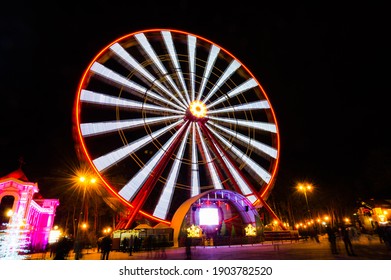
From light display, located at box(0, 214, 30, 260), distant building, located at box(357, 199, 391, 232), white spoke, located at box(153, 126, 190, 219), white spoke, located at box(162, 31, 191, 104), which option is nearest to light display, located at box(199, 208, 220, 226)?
white spoke, located at box(153, 126, 190, 219)

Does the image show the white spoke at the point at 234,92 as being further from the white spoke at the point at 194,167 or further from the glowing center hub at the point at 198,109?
the white spoke at the point at 194,167

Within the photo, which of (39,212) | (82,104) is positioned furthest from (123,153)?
(39,212)

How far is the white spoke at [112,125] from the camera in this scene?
1141 centimetres

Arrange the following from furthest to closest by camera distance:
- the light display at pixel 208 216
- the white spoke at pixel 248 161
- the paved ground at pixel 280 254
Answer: the light display at pixel 208 216 → the white spoke at pixel 248 161 → the paved ground at pixel 280 254

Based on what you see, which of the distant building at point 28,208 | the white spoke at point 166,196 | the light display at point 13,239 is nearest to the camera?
the light display at point 13,239

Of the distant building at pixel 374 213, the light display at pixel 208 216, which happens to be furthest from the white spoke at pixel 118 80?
the distant building at pixel 374 213

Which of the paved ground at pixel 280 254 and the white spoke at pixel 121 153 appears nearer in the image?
the paved ground at pixel 280 254

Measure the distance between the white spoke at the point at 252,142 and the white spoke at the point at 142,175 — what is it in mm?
3206

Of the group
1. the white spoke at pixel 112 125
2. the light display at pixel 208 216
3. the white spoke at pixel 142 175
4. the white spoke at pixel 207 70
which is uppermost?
the white spoke at pixel 207 70

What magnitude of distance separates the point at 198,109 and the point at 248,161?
447cm

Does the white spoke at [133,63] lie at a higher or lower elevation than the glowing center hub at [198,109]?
higher

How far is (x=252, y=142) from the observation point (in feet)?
53.1
